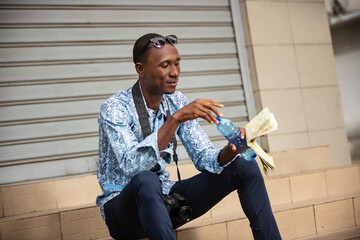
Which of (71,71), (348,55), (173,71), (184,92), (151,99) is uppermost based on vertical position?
(348,55)

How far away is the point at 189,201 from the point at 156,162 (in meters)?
0.47

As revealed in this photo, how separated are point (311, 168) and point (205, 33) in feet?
7.55

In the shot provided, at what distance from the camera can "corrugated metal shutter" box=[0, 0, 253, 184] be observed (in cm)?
505

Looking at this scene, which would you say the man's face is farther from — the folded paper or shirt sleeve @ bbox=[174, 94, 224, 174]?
the folded paper

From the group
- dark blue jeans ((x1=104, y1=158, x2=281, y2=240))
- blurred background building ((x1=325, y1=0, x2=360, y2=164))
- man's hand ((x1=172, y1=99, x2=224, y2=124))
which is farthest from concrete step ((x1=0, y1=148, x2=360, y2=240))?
blurred background building ((x1=325, y1=0, x2=360, y2=164))

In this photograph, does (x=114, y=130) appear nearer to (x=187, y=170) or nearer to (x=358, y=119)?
(x=187, y=170)

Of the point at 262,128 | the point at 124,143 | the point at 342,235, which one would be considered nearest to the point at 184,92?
the point at 342,235

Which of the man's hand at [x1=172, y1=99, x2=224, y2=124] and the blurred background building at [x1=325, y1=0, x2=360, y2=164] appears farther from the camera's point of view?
the blurred background building at [x1=325, y1=0, x2=360, y2=164]

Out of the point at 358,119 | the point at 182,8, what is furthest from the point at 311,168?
the point at 358,119

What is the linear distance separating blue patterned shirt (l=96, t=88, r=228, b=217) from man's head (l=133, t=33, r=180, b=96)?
206 millimetres

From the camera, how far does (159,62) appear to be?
282 cm

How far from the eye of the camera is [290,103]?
614 cm

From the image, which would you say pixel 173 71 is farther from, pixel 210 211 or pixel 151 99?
pixel 210 211

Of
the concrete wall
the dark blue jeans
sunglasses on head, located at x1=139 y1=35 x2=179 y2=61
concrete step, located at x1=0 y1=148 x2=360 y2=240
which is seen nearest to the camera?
the dark blue jeans
